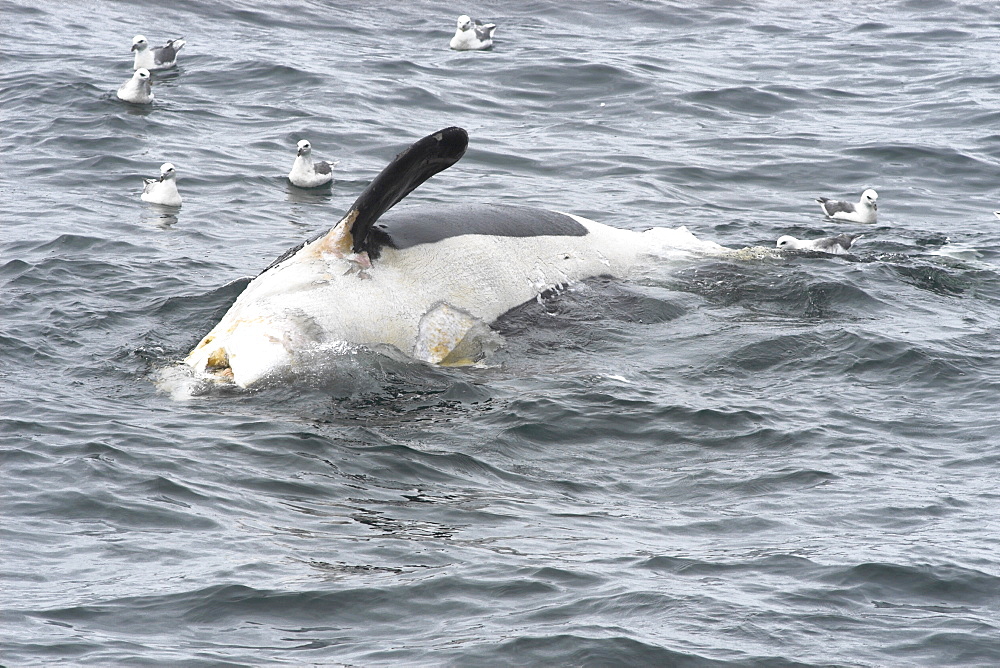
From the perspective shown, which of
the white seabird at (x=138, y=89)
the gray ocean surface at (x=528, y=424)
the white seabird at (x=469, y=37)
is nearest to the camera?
the gray ocean surface at (x=528, y=424)

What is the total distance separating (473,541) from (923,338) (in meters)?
4.53

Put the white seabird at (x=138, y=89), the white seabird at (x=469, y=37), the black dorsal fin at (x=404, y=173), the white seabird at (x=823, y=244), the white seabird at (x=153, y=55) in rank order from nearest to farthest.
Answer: the black dorsal fin at (x=404, y=173) → the white seabird at (x=823, y=244) → the white seabird at (x=138, y=89) → the white seabird at (x=153, y=55) → the white seabird at (x=469, y=37)

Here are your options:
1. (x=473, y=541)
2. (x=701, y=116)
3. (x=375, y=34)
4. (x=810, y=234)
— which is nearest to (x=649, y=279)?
(x=810, y=234)

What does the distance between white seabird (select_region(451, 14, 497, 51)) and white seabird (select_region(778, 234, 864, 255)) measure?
10.6 meters

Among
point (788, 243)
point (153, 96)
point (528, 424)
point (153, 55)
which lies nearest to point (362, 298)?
point (528, 424)

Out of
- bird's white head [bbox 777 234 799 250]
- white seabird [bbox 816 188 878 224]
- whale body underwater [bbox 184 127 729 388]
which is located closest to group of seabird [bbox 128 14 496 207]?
whale body underwater [bbox 184 127 729 388]

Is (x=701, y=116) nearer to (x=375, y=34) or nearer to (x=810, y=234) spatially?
(x=810, y=234)

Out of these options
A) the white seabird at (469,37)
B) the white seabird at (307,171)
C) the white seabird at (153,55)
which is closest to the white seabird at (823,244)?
the white seabird at (307,171)

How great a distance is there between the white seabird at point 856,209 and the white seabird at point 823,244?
5.76ft

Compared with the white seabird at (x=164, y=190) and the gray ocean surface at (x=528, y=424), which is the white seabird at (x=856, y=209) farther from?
the white seabird at (x=164, y=190)

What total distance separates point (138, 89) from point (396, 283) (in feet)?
31.8

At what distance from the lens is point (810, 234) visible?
12.9 metres

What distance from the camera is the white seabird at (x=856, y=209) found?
13.3 meters

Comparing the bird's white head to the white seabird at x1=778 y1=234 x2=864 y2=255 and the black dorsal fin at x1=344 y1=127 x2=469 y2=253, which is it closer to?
the white seabird at x1=778 y1=234 x2=864 y2=255
